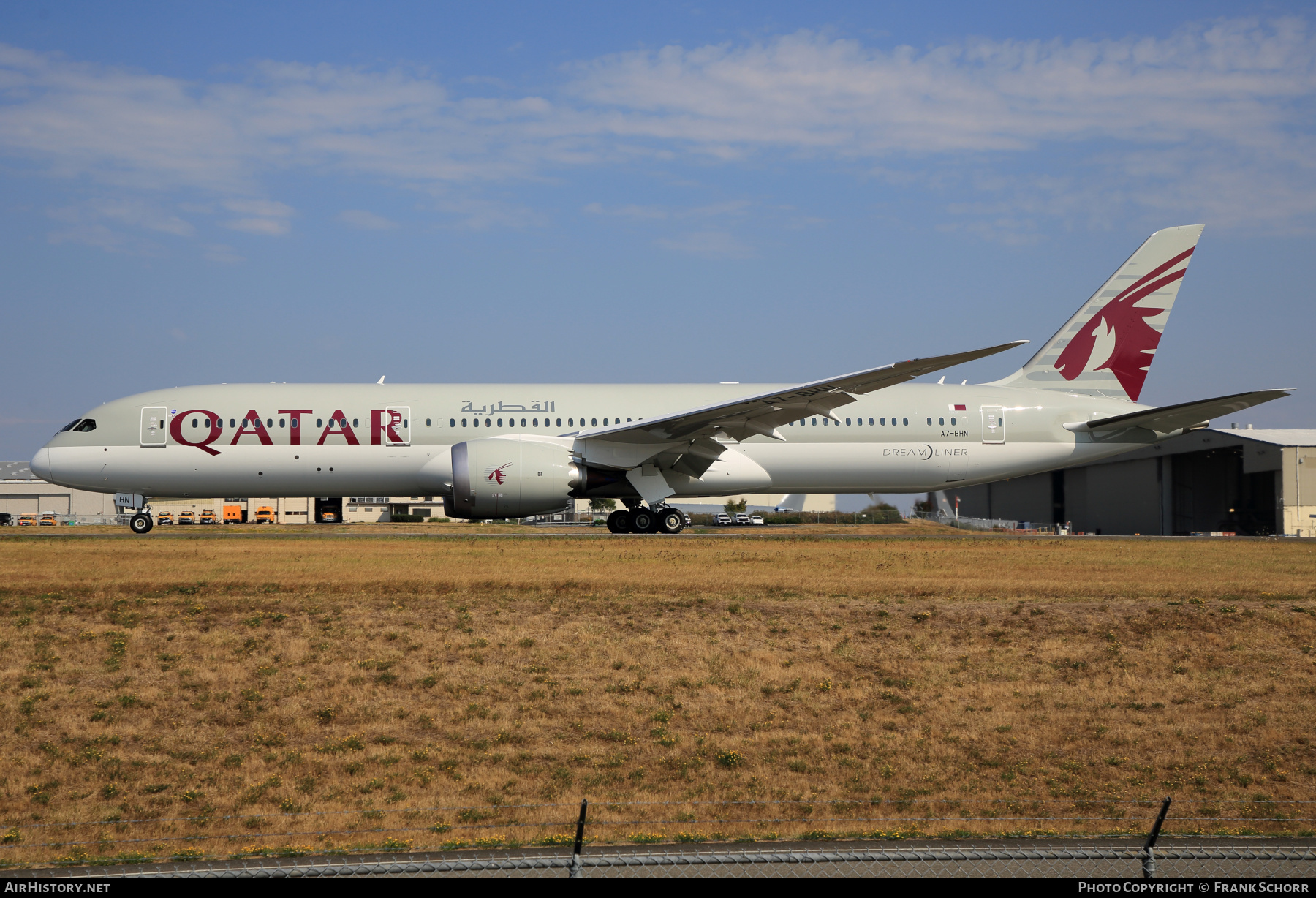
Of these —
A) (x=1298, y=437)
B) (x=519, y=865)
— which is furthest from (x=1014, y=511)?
(x=519, y=865)

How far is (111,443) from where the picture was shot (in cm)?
2898

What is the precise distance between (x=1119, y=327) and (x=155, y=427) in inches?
→ 1158

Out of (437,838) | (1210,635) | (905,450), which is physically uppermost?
(905,450)

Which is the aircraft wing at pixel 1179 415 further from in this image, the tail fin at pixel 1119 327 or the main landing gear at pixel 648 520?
the main landing gear at pixel 648 520

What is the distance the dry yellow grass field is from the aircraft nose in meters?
11.1

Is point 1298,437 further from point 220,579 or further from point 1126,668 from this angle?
point 220,579

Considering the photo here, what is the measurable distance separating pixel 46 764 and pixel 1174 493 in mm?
53303

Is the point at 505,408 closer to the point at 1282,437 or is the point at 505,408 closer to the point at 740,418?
the point at 740,418

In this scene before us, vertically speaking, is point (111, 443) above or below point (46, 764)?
above

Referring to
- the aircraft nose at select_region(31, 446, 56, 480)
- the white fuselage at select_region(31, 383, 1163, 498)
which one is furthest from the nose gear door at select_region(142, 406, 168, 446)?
the aircraft nose at select_region(31, 446, 56, 480)

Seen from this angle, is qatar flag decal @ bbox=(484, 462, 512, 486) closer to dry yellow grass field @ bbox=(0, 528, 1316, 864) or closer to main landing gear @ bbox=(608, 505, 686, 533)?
main landing gear @ bbox=(608, 505, 686, 533)

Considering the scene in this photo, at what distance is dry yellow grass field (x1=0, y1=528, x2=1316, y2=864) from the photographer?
10.9 metres

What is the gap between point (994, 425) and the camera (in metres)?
31.3

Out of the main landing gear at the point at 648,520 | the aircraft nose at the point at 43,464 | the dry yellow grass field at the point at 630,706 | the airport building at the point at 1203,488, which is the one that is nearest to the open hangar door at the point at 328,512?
the aircraft nose at the point at 43,464
